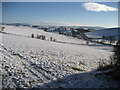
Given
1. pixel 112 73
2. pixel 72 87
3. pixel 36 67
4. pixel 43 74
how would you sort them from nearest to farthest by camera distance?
pixel 72 87 < pixel 112 73 < pixel 43 74 < pixel 36 67

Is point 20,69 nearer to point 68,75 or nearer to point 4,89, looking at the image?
point 4,89

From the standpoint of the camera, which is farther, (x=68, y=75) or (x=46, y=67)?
(x=46, y=67)

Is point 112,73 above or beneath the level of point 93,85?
above

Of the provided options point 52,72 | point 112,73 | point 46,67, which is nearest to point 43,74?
point 52,72

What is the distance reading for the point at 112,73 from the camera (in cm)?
630

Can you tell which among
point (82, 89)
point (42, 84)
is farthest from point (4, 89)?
point (82, 89)

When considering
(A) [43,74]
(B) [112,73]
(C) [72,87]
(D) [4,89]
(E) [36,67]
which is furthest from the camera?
(E) [36,67]

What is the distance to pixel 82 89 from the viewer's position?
18.6 feet

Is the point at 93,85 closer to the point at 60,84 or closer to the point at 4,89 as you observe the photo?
the point at 60,84

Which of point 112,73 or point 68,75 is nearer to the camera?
point 112,73

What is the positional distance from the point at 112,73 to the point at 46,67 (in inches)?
159

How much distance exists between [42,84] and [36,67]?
2.34 meters

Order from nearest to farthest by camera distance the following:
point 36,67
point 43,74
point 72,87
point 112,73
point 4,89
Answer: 1. point 4,89
2. point 72,87
3. point 112,73
4. point 43,74
5. point 36,67

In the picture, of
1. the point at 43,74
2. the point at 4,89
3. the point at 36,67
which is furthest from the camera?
the point at 36,67
